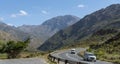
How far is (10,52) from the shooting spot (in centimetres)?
11012

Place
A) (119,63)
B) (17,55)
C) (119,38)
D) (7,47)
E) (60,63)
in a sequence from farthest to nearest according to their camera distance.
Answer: (119,38)
(7,47)
(17,55)
(119,63)
(60,63)

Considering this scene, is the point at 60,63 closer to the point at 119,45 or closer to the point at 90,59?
the point at 90,59

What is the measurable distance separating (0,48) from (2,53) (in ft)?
6.55

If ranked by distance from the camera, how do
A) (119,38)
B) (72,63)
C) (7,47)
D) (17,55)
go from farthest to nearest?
1. (119,38)
2. (7,47)
3. (17,55)
4. (72,63)

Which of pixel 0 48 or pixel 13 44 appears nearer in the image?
pixel 13 44

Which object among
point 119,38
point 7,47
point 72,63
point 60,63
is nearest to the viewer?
point 72,63

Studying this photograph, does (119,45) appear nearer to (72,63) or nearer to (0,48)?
(0,48)

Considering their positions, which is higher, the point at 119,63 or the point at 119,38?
the point at 119,38

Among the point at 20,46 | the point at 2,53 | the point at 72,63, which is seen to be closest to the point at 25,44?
the point at 20,46

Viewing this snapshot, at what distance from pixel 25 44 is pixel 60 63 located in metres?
61.8

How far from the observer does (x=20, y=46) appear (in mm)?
112062

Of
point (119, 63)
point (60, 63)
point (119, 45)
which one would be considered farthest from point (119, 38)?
point (60, 63)

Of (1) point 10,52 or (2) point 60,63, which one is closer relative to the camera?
(2) point 60,63

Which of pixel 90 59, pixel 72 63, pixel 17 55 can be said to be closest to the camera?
pixel 72 63
